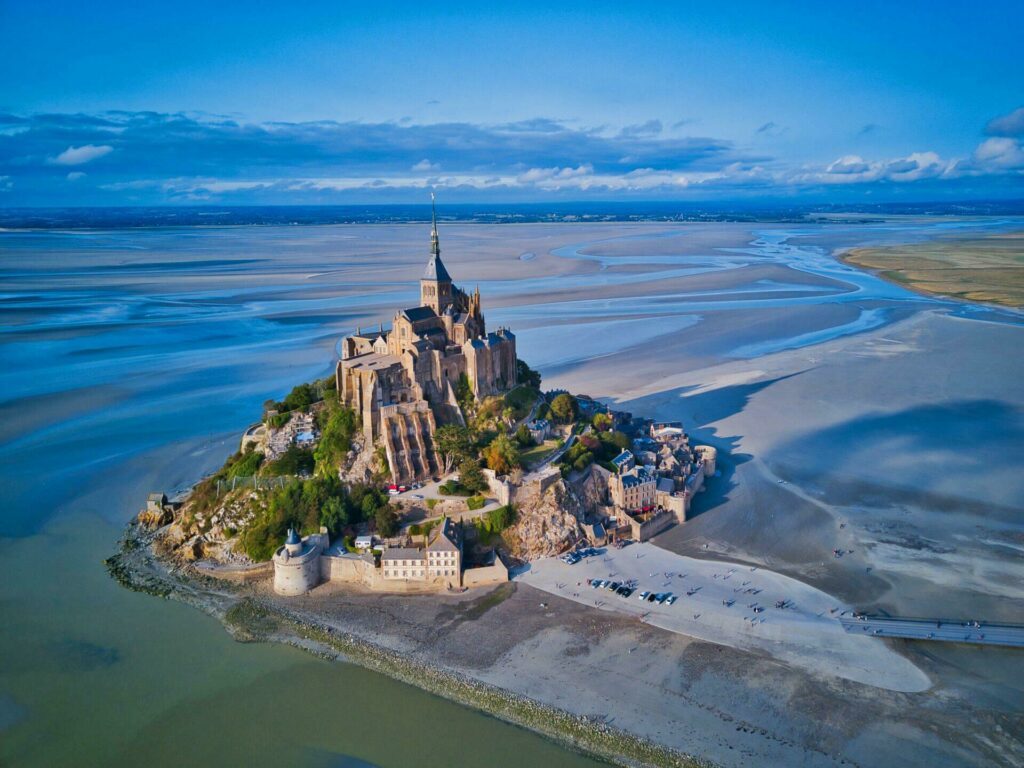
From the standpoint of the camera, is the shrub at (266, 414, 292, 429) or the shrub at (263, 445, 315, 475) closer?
the shrub at (263, 445, 315, 475)

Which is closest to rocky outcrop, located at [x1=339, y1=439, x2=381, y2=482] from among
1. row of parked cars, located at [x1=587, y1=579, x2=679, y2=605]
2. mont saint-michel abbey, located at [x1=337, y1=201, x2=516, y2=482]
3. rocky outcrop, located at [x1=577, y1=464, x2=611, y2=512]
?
mont saint-michel abbey, located at [x1=337, y1=201, x2=516, y2=482]

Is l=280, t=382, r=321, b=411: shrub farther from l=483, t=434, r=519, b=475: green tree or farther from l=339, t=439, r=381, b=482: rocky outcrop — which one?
l=483, t=434, r=519, b=475: green tree

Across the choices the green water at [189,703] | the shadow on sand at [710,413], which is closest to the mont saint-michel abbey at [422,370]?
the green water at [189,703]

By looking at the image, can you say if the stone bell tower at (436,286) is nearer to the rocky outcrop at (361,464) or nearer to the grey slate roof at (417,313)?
the grey slate roof at (417,313)

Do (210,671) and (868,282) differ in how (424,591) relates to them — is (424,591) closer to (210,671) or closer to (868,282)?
(210,671)

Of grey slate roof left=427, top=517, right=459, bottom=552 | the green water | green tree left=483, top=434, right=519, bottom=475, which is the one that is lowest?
the green water

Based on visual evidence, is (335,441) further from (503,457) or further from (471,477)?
(503,457)

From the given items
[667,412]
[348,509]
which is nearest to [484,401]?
[348,509]
